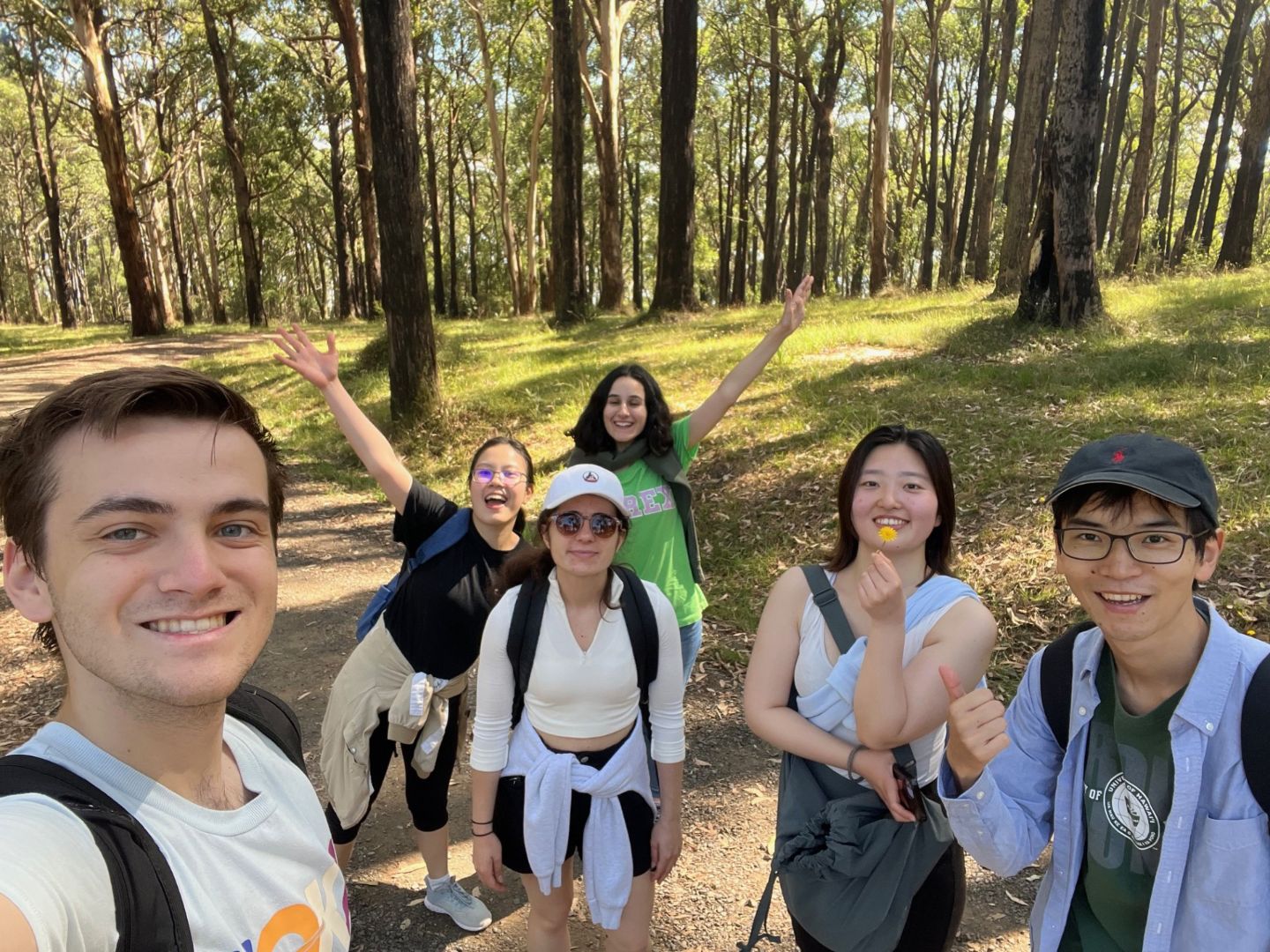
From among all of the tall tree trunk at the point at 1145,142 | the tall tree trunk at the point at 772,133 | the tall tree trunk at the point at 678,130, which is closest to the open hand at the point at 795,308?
the tall tree trunk at the point at 678,130

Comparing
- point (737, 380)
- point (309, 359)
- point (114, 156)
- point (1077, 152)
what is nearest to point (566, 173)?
point (1077, 152)

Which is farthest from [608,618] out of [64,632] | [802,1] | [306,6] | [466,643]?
[306,6]

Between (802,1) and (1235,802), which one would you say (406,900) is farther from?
(802,1)

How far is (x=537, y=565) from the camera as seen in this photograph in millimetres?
2523

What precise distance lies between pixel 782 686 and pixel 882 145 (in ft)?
62.2

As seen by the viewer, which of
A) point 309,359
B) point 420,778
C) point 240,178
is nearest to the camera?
point 309,359

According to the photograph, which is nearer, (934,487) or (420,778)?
(934,487)

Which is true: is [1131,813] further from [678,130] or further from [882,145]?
[882,145]

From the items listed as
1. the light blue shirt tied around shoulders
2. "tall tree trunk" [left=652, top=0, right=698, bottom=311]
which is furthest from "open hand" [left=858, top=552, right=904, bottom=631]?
"tall tree trunk" [left=652, top=0, right=698, bottom=311]

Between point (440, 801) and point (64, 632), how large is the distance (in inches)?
86.5

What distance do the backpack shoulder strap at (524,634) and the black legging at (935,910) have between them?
3.75ft

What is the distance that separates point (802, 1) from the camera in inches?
948

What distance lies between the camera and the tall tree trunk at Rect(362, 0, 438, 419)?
29.4ft

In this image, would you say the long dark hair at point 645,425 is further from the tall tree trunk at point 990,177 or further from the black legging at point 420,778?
the tall tree trunk at point 990,177
